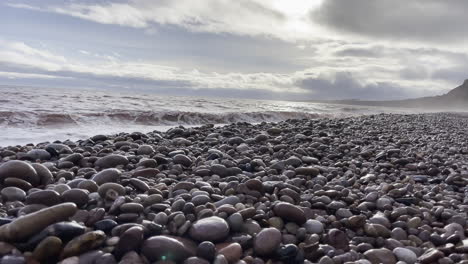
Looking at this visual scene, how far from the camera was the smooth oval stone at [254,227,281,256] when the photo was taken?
7.58ft

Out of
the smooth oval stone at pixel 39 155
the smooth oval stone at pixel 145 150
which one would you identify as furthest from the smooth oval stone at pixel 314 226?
the smooth oval stone at pixel 39 155

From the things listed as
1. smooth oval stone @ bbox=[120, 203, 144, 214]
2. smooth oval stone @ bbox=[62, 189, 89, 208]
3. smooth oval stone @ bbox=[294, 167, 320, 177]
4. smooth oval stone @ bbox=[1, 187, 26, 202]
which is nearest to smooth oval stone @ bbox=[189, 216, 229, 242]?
smooth oval stone @ bbox=[120, 203, 144, 214]

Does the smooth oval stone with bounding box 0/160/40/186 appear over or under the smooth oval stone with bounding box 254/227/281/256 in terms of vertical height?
over

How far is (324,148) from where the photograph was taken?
19.5 feet

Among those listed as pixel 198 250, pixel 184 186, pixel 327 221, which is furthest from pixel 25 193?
pixel 327 221

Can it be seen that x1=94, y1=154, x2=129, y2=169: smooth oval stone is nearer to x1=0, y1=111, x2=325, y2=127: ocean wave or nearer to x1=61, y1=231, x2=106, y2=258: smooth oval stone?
x1=61, y1=231, x2=106, y2=258: smooth oval stone

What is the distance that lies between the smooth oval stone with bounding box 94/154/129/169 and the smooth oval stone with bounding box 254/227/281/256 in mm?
2337

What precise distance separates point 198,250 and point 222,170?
1.83 m

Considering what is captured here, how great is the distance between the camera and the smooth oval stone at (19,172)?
3127 mm

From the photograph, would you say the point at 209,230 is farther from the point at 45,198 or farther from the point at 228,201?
the point at 45,198

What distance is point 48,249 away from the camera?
77.9 inches

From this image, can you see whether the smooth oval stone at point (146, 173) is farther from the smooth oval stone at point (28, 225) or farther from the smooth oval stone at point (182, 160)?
the smooth oval stone at point (28, 225)

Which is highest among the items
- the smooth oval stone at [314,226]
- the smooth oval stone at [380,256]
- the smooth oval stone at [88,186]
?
the smooth oval stone at [88,186]

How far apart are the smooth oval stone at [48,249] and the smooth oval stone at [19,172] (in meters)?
1.45
